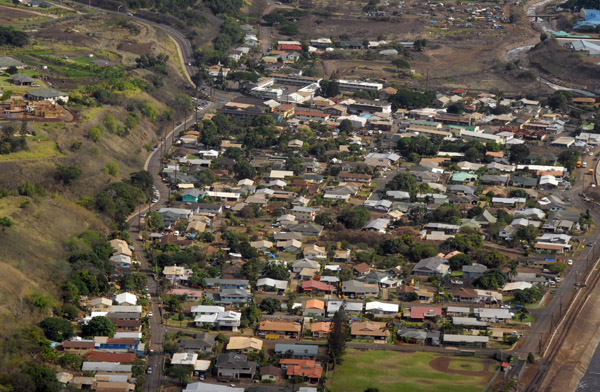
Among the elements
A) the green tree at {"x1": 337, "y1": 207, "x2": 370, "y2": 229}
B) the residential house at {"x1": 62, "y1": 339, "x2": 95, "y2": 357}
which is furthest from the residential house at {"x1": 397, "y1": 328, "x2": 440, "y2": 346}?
the residential house at {"x1": 62, "y1": 339, "x2": 95, "y2": 357}

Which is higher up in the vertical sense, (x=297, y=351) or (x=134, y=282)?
(x=297, y=351)

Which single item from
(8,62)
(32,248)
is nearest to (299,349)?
(32,248)

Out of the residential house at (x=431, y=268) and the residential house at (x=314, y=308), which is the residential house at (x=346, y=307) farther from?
the residential house at (x=431, y=268)

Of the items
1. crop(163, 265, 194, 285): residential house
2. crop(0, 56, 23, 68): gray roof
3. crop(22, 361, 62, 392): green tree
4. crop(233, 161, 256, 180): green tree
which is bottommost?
crop(233, 161, 256, 180): green tree

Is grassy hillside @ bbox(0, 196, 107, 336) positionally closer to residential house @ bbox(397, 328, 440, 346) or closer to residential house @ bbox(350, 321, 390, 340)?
residential house @ bbox(350, 321, 390, 340)

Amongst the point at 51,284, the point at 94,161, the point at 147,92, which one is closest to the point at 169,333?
the point at 51,284

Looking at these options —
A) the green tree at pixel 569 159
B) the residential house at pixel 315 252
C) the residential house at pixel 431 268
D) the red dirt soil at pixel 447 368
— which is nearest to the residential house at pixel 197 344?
the red dirt soil at pixel 447 368

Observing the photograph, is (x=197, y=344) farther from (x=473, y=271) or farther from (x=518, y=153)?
(x=518, y=153)
